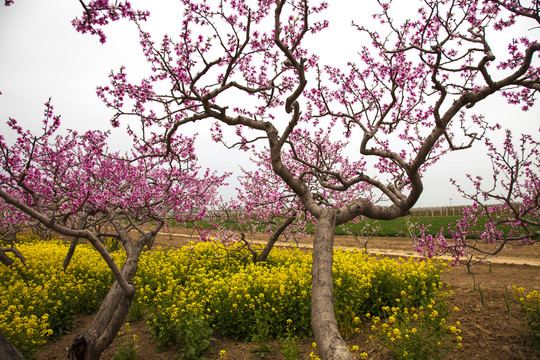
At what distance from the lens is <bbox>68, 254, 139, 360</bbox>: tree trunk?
4227 mm

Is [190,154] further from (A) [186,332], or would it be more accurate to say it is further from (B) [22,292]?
(B) [22,292]

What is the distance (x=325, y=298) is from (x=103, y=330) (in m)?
3.70

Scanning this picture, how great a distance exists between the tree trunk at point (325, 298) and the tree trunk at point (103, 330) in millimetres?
3070

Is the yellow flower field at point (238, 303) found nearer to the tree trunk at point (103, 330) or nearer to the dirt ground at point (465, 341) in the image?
the dirt ground at point (465, 341)

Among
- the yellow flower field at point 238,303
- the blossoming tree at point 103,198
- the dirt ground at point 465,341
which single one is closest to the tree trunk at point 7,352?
the blossoming tree at point 103,198

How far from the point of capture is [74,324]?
705 centimetres

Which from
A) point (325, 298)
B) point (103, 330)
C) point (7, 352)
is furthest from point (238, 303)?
point (7, 352)

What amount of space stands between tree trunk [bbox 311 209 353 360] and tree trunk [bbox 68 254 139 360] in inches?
121

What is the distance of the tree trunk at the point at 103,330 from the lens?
4227 millimetres

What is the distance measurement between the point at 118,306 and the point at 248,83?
4314 millimetres

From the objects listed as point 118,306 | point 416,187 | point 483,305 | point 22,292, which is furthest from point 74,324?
point 483,305

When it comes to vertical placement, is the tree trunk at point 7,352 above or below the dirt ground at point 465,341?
above

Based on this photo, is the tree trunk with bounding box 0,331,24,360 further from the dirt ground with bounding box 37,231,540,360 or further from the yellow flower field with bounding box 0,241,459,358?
the dirt ground with bounding box 37,231,540,360

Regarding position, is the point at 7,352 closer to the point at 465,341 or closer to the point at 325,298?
the point at 325,298
